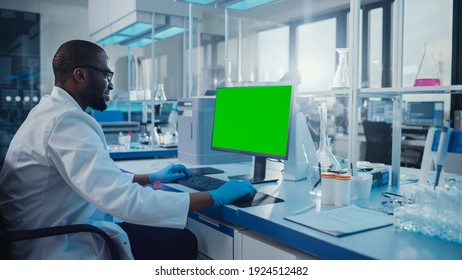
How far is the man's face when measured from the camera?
1423 millimetres

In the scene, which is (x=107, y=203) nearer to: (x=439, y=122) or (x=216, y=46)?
(x=439, y=122)

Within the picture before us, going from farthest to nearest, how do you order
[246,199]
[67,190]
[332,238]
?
A: [246,199], [67,190], [332,238]

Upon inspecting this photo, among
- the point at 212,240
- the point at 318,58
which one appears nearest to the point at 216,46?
the point at 318,58

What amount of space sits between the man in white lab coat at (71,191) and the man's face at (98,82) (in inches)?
2.6

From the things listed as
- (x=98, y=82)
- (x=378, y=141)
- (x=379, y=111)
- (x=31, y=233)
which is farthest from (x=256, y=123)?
(x=379, y=111)

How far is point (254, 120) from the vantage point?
5.68 ft

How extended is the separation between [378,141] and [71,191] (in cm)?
399

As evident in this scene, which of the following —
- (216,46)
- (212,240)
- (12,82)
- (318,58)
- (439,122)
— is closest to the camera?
(212,240)

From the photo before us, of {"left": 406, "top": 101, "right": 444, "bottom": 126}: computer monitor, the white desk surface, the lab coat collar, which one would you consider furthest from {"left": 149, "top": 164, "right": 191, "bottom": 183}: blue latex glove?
{"left": 406, "top": 101, "right": 444, "bottom": 126}: computer monitor

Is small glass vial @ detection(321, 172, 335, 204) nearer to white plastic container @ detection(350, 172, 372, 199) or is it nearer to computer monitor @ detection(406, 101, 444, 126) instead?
white plastic container @ detection(350, 172, 372, 199)

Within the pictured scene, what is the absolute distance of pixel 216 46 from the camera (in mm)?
6980

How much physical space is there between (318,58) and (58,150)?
5.58 m

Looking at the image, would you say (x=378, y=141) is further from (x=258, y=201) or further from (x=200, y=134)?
(x=258, y=201)

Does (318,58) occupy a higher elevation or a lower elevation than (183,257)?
higher
